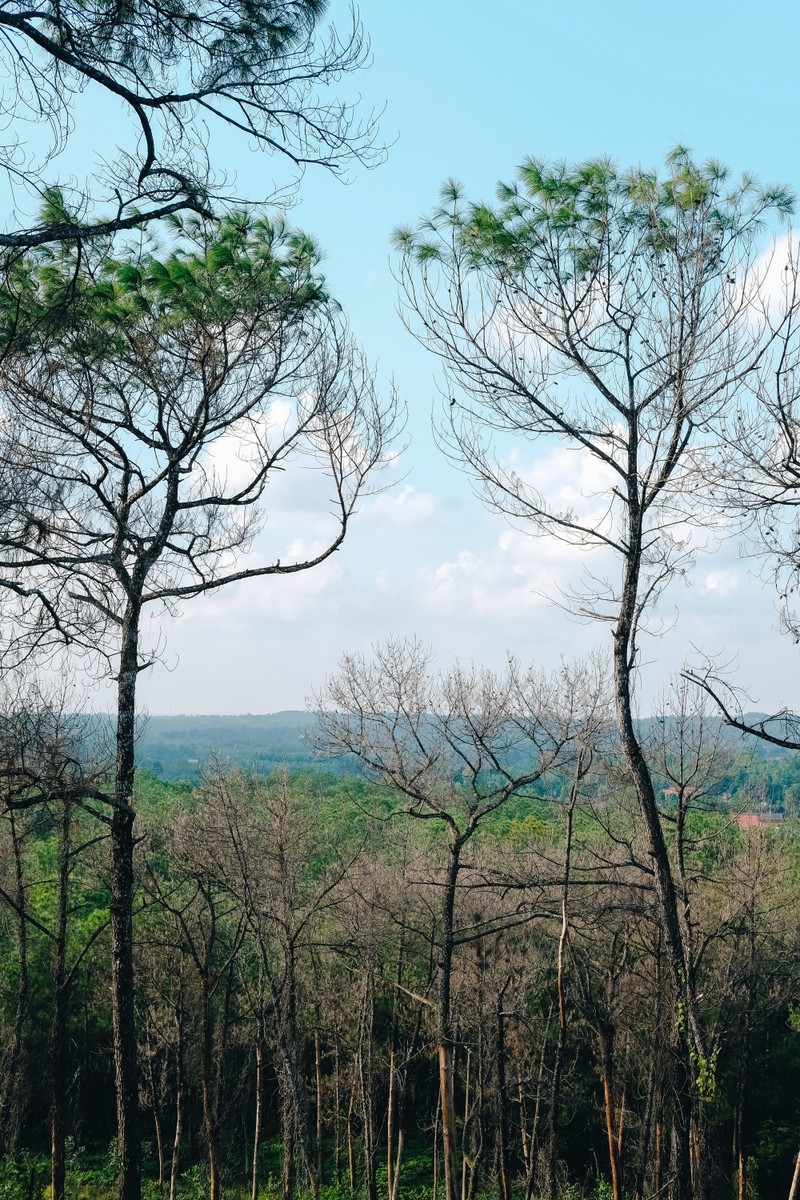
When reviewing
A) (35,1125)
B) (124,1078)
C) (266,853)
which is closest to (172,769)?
(35,1125)

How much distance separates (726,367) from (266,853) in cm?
1144

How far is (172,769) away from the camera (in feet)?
322

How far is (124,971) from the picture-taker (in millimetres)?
7410

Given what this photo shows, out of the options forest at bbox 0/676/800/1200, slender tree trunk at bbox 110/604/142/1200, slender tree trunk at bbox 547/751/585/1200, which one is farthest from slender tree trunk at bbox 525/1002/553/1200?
slender tree trunk at bbox 110/604/142/1200

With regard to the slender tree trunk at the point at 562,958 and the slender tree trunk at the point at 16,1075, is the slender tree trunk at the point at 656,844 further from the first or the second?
the slender tree trunk at the point at 16,1075

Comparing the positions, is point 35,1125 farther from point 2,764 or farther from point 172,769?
point 172,769

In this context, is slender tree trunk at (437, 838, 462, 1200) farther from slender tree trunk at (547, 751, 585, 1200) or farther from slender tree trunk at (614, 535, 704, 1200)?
slender tree trunk at (614, 535, 704, 1200)

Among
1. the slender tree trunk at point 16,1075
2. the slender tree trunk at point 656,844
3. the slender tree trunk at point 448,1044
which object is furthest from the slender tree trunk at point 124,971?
the slender tree trunk at point 16,1075

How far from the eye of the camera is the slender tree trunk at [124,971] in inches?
289

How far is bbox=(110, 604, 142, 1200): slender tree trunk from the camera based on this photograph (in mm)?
7336

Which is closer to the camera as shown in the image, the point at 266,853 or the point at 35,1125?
the point at 266,853

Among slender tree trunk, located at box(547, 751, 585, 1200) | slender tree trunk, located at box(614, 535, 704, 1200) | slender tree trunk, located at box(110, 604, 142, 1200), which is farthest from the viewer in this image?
slender tree trunk, located at box(547, 751, 585, 1200)

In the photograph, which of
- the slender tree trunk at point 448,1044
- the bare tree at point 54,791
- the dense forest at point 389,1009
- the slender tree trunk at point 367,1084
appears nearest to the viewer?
the bare tree at point 54,791

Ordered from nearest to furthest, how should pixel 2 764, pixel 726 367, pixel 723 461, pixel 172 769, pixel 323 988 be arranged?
pixel 2 764
pixel 723 461
pixel 726 367
pixel 323 988
pixel 172 769
